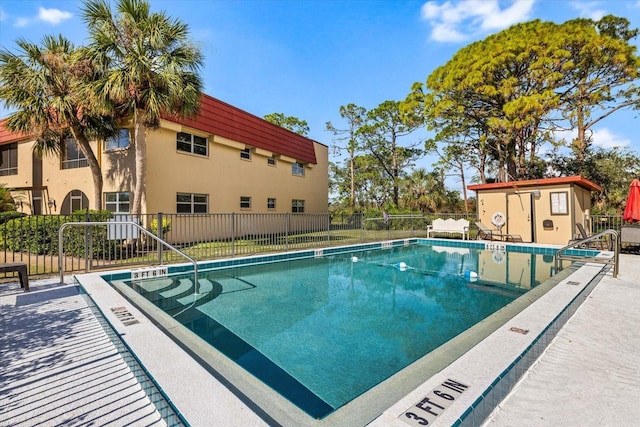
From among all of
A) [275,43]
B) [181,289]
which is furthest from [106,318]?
[275,43]

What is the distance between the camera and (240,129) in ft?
50.2

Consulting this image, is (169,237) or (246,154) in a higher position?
(246,154)

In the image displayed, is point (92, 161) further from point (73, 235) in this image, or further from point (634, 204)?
point (634, 204)

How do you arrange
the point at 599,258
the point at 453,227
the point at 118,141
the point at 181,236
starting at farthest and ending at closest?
the point at 453,227 < the point at 181,236 < the point at 118,141 < the point at 599,258

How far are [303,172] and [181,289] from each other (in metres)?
15.2

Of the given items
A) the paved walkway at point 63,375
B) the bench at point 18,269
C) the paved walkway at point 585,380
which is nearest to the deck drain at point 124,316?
the paved walkway at point 63,375

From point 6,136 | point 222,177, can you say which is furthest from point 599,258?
point 6,136

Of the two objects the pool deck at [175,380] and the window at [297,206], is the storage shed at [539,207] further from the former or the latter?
the window at [297,206]

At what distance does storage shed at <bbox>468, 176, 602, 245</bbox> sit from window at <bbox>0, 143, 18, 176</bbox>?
23307 millimetres

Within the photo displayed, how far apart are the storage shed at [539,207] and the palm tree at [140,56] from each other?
13261 mm

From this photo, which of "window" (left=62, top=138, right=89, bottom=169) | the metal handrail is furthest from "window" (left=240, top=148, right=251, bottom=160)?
the metal handrail

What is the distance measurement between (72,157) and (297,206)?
11.7 m

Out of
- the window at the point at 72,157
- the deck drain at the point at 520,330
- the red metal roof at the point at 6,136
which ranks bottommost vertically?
the deck drain at the point at 520,330

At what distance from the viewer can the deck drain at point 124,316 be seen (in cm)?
353
